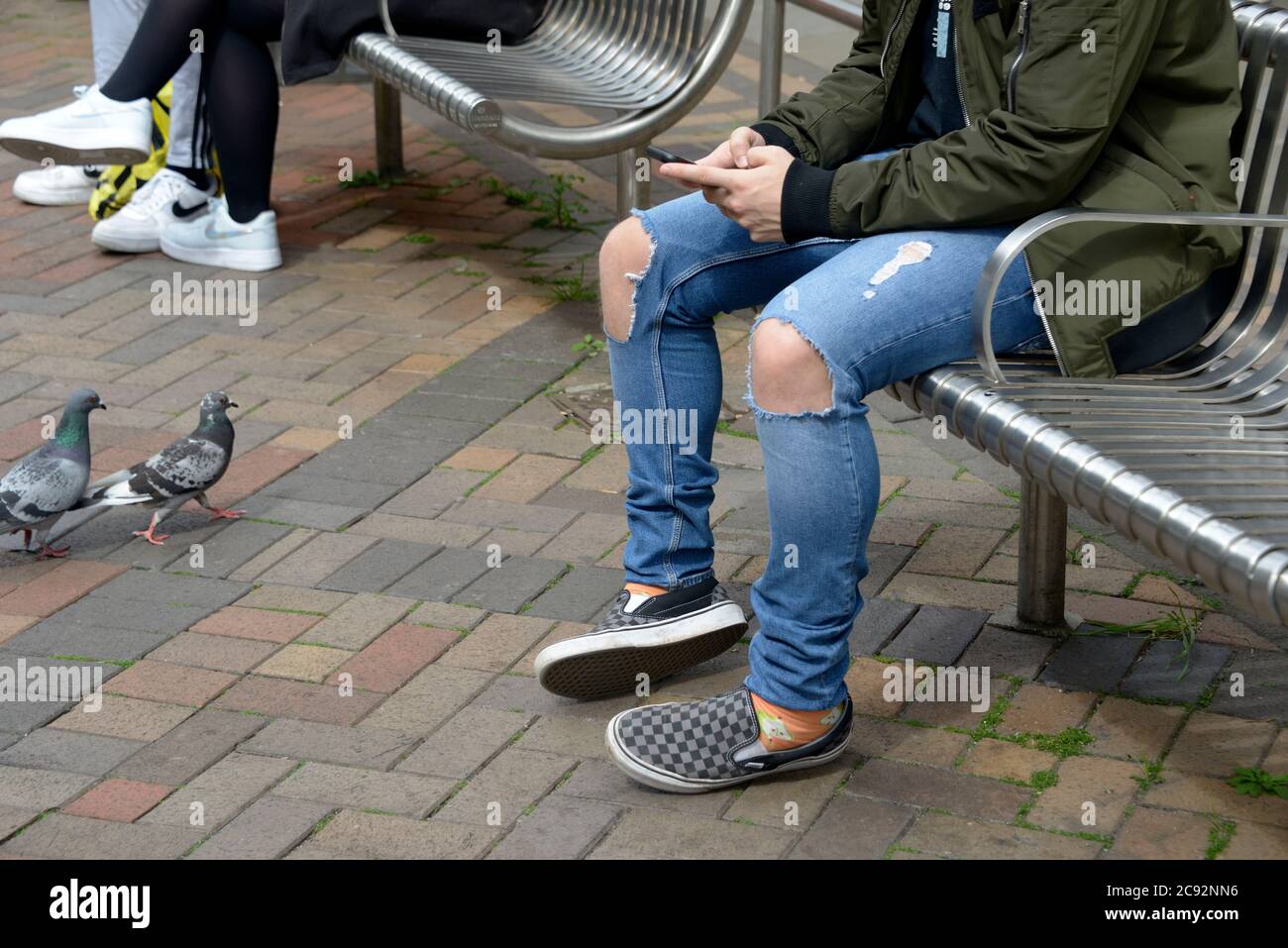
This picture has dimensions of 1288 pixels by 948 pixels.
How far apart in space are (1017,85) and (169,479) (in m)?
1.91

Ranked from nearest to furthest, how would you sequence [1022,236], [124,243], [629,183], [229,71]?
[1022,236], [629,183], [229,71], [124,243]

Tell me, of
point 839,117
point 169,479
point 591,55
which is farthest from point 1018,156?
point 591,55

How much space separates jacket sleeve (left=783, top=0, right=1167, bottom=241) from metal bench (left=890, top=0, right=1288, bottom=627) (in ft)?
0.27

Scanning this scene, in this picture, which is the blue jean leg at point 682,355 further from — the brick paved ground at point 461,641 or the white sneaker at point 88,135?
the white sneaker at point 88,135

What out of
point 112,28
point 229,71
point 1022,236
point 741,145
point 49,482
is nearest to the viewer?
point 1022,236

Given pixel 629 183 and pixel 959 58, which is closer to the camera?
pixel 959 58

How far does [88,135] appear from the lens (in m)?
4.93

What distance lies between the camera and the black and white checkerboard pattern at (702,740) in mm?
2619

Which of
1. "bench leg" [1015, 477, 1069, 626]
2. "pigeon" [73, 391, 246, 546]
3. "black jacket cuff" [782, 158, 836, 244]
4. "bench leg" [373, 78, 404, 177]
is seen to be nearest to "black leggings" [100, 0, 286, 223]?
"bench leg" [373, 78, 404, 177]

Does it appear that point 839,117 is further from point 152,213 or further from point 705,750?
point 152,213

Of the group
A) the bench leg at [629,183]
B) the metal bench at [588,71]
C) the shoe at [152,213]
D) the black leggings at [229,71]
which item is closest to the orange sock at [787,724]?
the metal bench at [588,71]

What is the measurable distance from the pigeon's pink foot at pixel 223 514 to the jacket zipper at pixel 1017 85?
1830mm

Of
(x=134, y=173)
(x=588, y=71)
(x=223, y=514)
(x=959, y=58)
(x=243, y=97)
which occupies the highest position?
(x=959, y=58)

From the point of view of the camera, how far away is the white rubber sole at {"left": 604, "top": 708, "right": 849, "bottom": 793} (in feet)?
8.61
